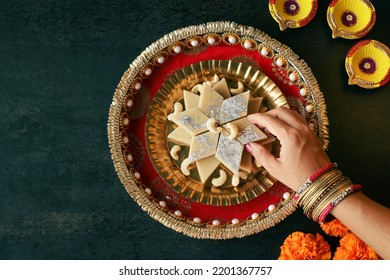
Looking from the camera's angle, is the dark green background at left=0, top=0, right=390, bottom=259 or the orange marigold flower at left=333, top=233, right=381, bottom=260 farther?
the dark green background at left=0, top=0, right=390, bottom=259

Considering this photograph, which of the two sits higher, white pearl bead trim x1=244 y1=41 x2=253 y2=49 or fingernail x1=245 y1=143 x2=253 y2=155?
white pearl bead trim x1=244 y1=41 x2=253 y2=49

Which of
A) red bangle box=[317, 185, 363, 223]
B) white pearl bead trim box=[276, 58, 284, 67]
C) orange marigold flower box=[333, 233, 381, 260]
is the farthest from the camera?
white pearl bead trim box=[276, 58, 284, 67]

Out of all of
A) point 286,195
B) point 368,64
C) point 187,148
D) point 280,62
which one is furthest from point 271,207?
point 368,64

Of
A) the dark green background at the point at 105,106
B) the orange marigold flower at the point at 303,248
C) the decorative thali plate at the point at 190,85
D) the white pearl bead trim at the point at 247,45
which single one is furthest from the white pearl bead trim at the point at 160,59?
the orange marigold flower at the point at 303,248

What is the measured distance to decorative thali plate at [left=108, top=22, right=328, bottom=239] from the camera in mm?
1142

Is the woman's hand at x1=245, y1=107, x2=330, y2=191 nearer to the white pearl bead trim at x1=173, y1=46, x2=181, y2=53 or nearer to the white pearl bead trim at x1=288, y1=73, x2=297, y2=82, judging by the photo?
the white pearl bead trim at x1=288, y1=73, x2=297, y2=82

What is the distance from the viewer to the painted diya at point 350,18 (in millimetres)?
1201

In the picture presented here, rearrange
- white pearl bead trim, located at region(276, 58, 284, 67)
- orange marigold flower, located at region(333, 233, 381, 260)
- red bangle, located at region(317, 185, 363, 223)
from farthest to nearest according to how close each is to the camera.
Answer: white pearl bead trim, located at region(276, 58, 284, 67)
orange marigold flower, located at region(333, 233, 381, 260)
red bangle, located at region(317, 185, 363, 223)

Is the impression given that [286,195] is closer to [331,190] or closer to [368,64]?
[331,190]

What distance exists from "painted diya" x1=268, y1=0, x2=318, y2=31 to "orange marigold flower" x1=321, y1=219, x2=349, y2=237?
1.85 feet

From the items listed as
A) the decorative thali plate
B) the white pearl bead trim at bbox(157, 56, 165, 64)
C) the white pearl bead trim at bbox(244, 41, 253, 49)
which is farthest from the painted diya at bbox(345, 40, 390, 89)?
the white pearl bead trim at bbox(157, 56, 165, 64)

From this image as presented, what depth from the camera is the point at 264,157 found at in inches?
40.3
